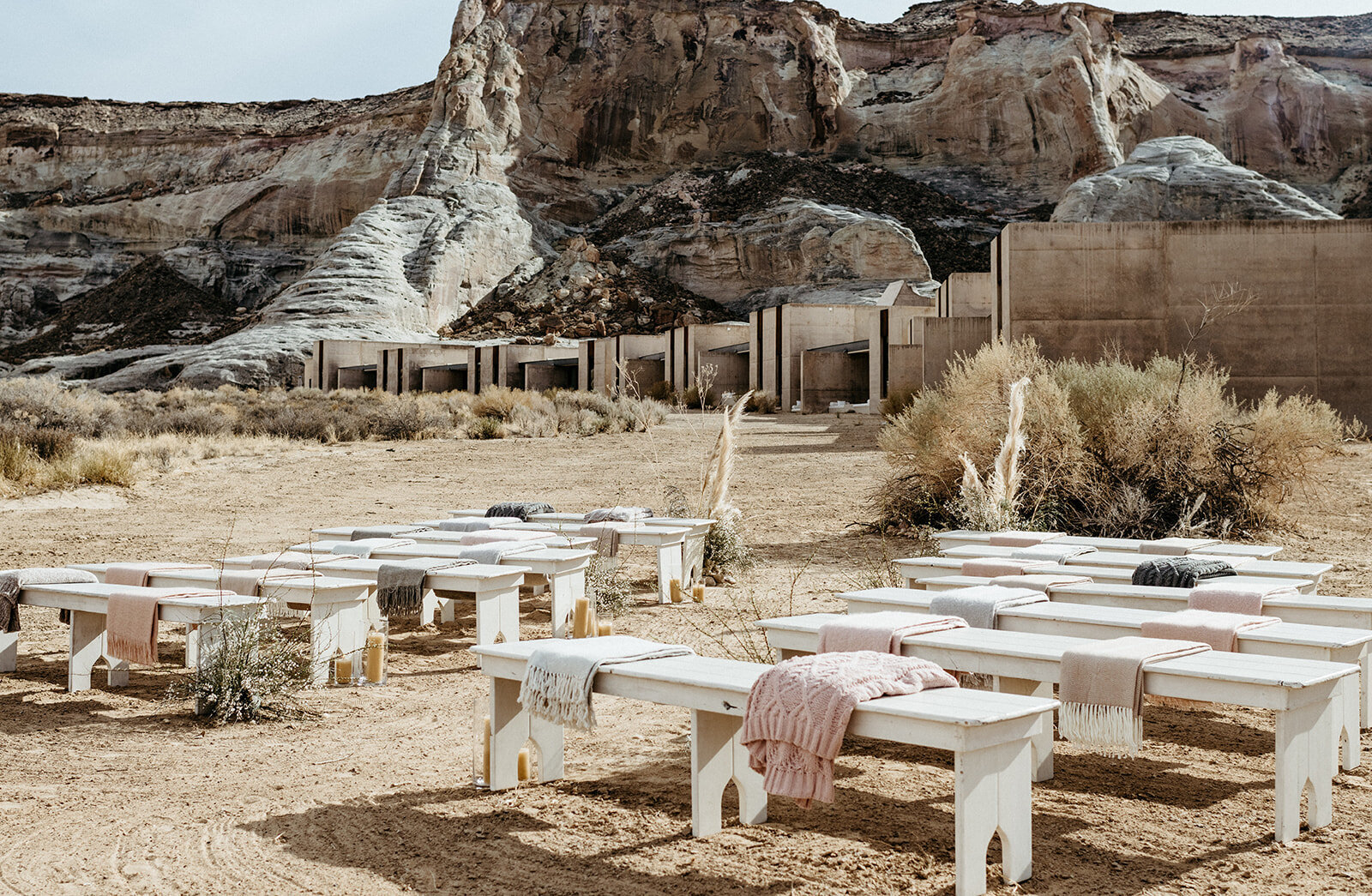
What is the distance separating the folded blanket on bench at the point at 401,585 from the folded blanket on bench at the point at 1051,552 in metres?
3.54

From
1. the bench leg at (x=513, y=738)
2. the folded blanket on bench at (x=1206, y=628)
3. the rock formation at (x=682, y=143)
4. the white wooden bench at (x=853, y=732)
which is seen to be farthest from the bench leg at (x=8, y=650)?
the rock formation at (x=682, y=143)

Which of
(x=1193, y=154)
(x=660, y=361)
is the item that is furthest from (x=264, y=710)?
(x=1193, y=154)

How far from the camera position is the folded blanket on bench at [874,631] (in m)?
4.61

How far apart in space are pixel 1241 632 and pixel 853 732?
2.03 m

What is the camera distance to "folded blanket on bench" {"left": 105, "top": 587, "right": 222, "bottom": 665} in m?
5.88

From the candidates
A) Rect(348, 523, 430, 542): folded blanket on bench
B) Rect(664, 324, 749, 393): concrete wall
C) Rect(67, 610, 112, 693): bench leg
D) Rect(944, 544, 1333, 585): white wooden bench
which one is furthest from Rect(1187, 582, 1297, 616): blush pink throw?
Rect(664, 324, 749, 393): concrete wall

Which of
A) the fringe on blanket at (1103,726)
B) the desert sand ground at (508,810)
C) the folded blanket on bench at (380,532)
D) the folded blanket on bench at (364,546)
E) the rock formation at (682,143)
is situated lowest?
the desert sand ground at (508,810)

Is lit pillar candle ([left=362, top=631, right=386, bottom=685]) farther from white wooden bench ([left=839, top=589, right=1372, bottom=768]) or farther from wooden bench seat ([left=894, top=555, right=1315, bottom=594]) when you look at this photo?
wooden bench seat ([left=894, top=555, right=1315, bottom=594])

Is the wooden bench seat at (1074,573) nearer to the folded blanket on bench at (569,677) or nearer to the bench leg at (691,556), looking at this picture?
the bench leg at (691,556)

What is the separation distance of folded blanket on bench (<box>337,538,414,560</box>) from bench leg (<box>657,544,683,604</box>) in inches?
74.6

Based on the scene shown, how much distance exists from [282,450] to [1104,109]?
283ft

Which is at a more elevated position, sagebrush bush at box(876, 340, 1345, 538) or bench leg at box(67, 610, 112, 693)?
sagebrush bush at box(876, 340, 1345, 538)

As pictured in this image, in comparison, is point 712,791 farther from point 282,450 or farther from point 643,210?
point 643,210

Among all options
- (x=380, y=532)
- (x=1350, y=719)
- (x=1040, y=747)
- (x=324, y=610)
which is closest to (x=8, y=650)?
(x=324, y=610)
